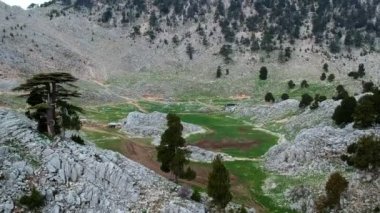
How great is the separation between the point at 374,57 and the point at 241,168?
129679mm

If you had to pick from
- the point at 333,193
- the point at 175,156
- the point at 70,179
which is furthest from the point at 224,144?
the point at 70,179

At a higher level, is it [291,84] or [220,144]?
[291,84]

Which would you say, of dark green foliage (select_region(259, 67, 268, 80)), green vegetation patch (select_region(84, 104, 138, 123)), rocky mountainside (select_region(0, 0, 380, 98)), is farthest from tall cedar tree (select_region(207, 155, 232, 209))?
dark green foliage (select_region(259, 67, 268, 80))

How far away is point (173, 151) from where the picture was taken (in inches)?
2216

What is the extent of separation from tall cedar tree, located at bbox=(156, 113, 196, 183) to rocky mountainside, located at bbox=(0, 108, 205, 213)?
315 centimetres

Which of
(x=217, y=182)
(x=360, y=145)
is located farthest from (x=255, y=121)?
(x=217, y=182)

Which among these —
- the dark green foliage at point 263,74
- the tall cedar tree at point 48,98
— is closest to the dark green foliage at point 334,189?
the tall cedar tree at point 48,98

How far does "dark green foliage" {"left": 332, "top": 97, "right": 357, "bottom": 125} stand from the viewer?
7388cm

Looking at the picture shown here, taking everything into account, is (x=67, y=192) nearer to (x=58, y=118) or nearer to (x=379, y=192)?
(x=58, y=118)

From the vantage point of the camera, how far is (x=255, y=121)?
4488 inches

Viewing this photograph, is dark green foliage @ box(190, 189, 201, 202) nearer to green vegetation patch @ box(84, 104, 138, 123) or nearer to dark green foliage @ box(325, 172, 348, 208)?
dark green foliage @ box(325, 172, 348, 208)

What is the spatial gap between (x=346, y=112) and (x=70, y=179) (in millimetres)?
45262

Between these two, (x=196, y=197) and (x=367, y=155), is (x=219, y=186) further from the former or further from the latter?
(x=367, y=155)

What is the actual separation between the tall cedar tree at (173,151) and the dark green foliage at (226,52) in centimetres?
13093
